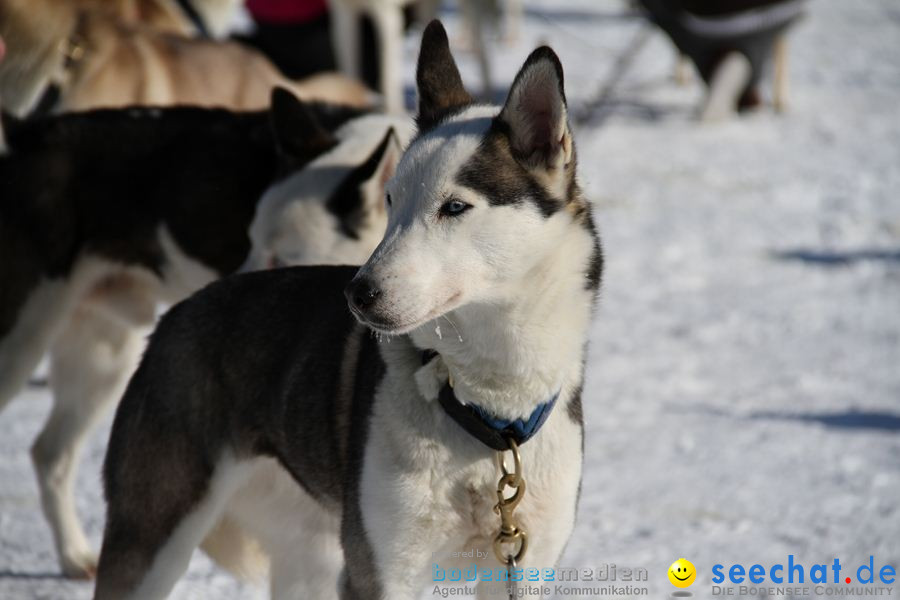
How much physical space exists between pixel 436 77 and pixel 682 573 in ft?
6.06

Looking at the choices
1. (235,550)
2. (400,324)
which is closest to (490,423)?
(400,324)

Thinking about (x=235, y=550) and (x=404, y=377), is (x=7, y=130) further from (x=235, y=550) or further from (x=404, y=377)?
(x=404, y=377)

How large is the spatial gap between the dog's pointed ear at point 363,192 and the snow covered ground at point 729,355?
28.6 inches

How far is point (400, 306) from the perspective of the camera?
2.18 m

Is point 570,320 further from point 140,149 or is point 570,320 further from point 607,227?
point 607,227

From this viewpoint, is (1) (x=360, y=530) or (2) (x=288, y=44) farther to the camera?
(2) (x=288, y=44)

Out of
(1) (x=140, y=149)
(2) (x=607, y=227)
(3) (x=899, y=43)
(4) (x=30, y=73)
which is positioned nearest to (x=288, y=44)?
(2) (x=607, y=227)

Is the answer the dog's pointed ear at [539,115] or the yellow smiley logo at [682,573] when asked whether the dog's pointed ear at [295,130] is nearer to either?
the dog's pointed ear at [539,115]

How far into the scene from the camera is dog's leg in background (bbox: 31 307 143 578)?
12.9ft

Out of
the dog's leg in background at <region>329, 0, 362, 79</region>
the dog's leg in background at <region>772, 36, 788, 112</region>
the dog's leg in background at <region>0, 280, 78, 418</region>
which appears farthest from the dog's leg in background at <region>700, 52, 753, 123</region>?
the dog's leg in background at <region>0, 280, 78, 418</region>

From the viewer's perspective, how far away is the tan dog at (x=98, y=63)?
201 inches

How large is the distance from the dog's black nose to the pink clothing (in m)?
8.07

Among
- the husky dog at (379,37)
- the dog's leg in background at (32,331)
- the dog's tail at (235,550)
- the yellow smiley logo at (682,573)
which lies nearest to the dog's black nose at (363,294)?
the dog's tail at (235,550)

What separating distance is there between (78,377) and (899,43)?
39.2 feet
